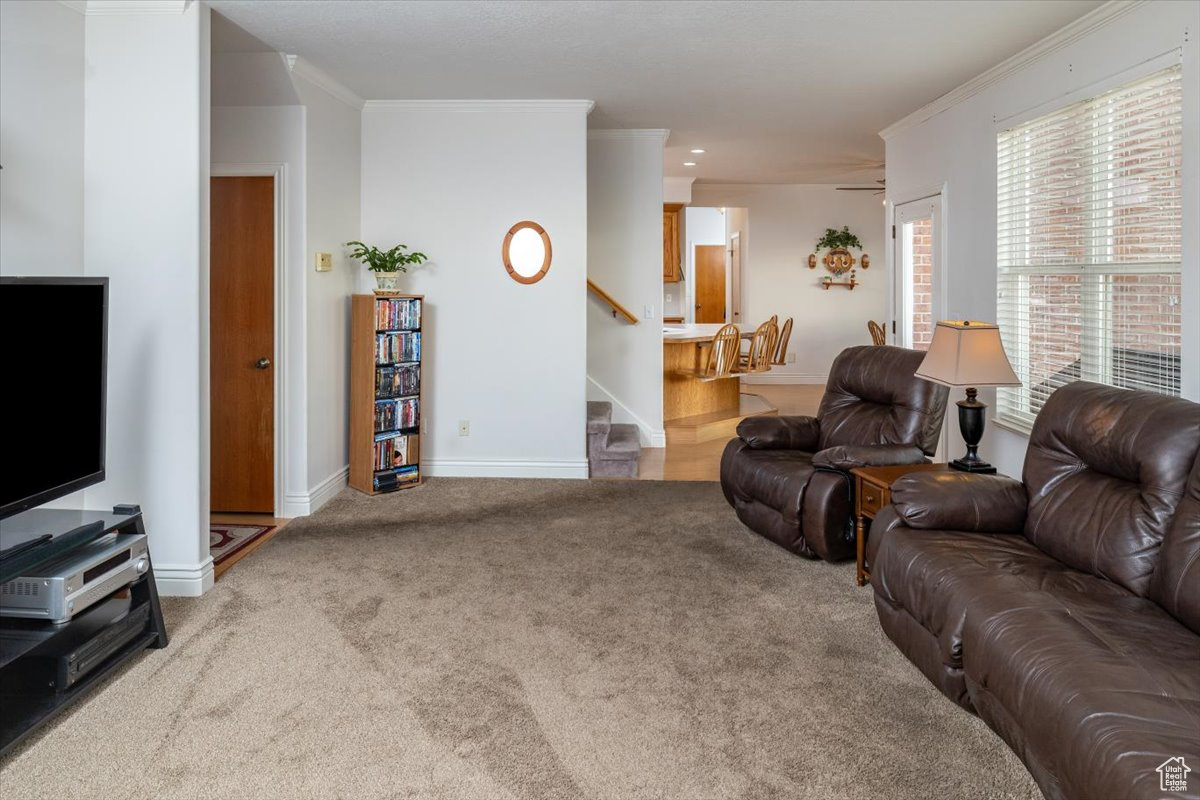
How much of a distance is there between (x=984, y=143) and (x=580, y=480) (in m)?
3.25

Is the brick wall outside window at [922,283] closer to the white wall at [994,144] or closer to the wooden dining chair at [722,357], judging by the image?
the white wall at [994,144]

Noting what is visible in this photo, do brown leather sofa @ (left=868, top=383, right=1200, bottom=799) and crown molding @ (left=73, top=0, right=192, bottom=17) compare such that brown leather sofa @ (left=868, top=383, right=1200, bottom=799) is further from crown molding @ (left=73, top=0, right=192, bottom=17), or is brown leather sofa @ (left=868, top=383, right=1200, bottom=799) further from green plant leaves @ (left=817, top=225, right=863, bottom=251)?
green plant leaves @ (left=817, top=225, right=863, bottom=251)

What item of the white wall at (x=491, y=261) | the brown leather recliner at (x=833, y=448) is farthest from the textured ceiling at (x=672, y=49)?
the brown leather recliner at (x=833, y=448)

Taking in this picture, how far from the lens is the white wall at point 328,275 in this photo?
5047 millimetres

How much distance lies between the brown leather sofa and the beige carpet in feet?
0.98

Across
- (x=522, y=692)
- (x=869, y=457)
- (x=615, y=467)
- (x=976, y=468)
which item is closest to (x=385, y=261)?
(x=615, y=467)

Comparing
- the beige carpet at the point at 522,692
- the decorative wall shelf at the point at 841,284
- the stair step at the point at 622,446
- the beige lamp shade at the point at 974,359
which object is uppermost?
the decorative wall shelf at the point at 841,284

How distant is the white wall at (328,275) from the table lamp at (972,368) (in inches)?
134

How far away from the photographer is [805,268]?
437 inches

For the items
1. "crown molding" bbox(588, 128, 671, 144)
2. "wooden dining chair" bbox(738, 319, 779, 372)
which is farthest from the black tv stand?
"wooden dining chair" bbox(738, 319, 779, 372)

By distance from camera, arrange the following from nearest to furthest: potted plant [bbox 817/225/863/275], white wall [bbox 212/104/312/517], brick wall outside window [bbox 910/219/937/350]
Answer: white wall [bbox 212/104/312/517] → brick wall outside window [bbox 910/219/937/350] → potted plant [bbox 817/225/863/275]

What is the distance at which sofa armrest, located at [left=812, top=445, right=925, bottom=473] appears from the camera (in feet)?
12.6

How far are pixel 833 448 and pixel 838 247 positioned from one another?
757 centimetres

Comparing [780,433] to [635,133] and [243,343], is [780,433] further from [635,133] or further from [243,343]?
[635,133]
